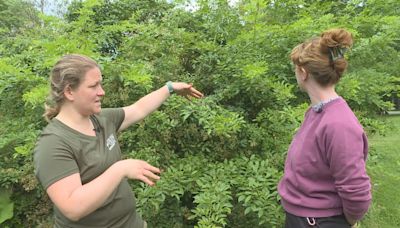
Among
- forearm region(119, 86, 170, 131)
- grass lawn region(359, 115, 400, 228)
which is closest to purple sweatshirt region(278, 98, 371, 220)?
forearm region(119, 86, 170, 131)

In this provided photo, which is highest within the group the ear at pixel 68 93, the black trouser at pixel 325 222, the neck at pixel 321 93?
the ear at pixel 68 93

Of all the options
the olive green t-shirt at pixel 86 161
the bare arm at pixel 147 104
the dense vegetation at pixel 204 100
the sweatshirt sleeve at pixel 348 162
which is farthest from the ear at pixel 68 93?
the sweatshirt sleeve at pixel 348 162

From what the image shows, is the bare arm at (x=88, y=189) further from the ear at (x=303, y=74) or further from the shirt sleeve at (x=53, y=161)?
the ear at (x=303, y=74)

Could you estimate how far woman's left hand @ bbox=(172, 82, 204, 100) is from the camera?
3162 millimetres

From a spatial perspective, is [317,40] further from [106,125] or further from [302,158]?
[106,125]

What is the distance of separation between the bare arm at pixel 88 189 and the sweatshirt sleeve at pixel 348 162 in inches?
35.1

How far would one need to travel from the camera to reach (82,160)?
217 centimetres

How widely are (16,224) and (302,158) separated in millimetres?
3094

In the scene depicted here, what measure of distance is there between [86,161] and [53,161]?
0.68 feet

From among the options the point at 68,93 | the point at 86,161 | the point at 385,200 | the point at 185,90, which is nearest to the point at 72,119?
the point at 68,93

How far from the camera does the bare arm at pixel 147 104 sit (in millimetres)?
2863

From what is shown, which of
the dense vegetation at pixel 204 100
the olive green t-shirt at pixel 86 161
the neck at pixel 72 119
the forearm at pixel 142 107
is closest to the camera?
the olive green t-shirt at pixel 86 161

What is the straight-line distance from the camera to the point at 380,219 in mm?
5051

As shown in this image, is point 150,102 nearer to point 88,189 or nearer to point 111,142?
point 111,142
